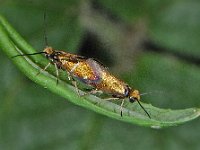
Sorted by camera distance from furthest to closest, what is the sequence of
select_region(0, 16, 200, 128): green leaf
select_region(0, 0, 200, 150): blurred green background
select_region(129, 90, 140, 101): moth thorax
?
select_region(0, 0, 200, 150): blurred green background → select_region(129, 90, 140, 101): moth thorax → select_region(0, 16, 200, 128): green leaf

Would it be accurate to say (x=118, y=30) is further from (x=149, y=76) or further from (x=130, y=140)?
(x=130, y=140)

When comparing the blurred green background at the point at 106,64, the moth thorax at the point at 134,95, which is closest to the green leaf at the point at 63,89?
the moth thorax at the point at 134,95

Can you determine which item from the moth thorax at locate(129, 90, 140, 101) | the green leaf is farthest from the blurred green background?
the green leaf

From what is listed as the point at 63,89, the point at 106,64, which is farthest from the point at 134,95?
the point at 106,64

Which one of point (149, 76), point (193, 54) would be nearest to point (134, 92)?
point (149, 76)

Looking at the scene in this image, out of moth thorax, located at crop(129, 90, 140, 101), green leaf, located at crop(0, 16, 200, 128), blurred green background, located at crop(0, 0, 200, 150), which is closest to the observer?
green leaf, located at crop(0, 16, 200, 128)

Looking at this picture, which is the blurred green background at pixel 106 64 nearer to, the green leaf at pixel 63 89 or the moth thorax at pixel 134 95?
the moth thorax at pixel 134 95

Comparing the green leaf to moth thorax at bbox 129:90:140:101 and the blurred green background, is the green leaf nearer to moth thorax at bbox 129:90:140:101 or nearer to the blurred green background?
moth thorax at bbox 129:90:140:101
